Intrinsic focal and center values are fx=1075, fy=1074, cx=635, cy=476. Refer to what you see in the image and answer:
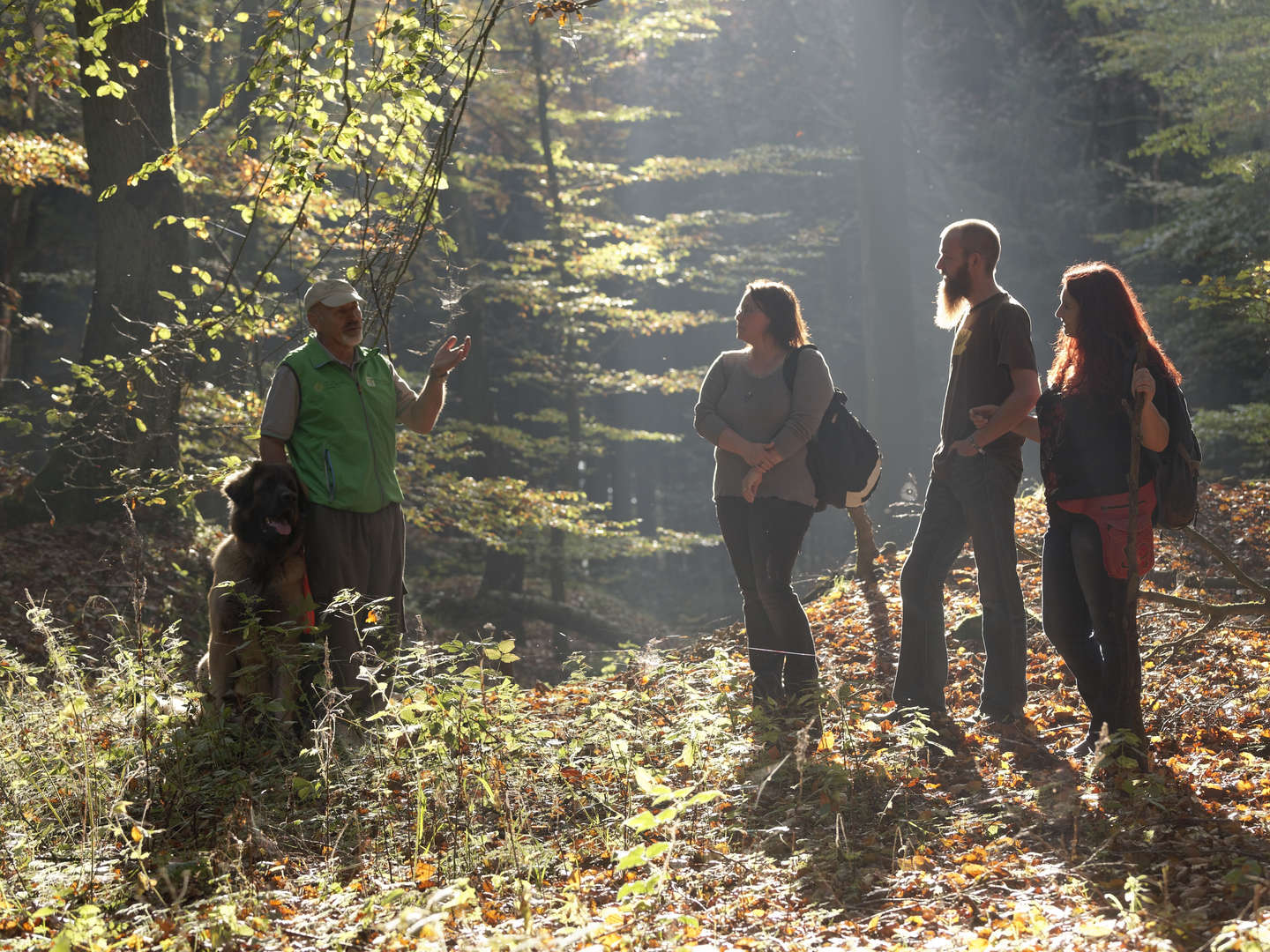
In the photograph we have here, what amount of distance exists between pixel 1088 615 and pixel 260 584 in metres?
3.52

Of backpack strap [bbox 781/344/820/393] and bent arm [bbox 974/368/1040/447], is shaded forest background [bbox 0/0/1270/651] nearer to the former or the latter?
Result: backpack strap [bbox 781/344/820/393]

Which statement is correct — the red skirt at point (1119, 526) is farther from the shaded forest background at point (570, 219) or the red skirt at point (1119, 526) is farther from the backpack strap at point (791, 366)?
the shaded forest background at point (570, 219)

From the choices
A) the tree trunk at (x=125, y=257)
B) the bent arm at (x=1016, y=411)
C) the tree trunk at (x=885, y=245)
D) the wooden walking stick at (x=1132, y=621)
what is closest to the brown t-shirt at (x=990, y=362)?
the bent arm at (x=1016, y=411)

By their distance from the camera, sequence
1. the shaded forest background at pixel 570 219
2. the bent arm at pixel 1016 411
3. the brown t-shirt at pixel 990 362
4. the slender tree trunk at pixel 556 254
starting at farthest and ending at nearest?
the slender tree trunk at pixel 556 254 → the shaded forest background at pixel 570 219 → the brown t-shirt at pixel 990 362 → the bent arm at pixel 1016 411

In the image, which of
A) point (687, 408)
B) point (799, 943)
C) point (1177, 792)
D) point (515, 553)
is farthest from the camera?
point (687, 408)

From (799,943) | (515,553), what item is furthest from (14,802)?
(515,553)

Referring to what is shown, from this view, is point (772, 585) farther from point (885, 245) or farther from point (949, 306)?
point (885, 245)

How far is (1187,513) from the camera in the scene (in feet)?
13.8

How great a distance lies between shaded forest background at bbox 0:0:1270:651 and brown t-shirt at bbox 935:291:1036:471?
2309 millimetres

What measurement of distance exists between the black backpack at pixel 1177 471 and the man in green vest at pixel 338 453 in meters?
2.90

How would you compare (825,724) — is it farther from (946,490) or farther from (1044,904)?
(1044,904)

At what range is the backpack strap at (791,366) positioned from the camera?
548cm

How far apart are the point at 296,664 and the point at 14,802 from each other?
1.13 meters

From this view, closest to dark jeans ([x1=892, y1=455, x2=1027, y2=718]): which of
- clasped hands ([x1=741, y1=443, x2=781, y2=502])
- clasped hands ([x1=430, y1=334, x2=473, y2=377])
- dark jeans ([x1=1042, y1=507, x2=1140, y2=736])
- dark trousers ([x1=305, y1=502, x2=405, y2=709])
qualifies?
dark jeans ([x1=1042, y1=507, x2=1140, y2=736])
